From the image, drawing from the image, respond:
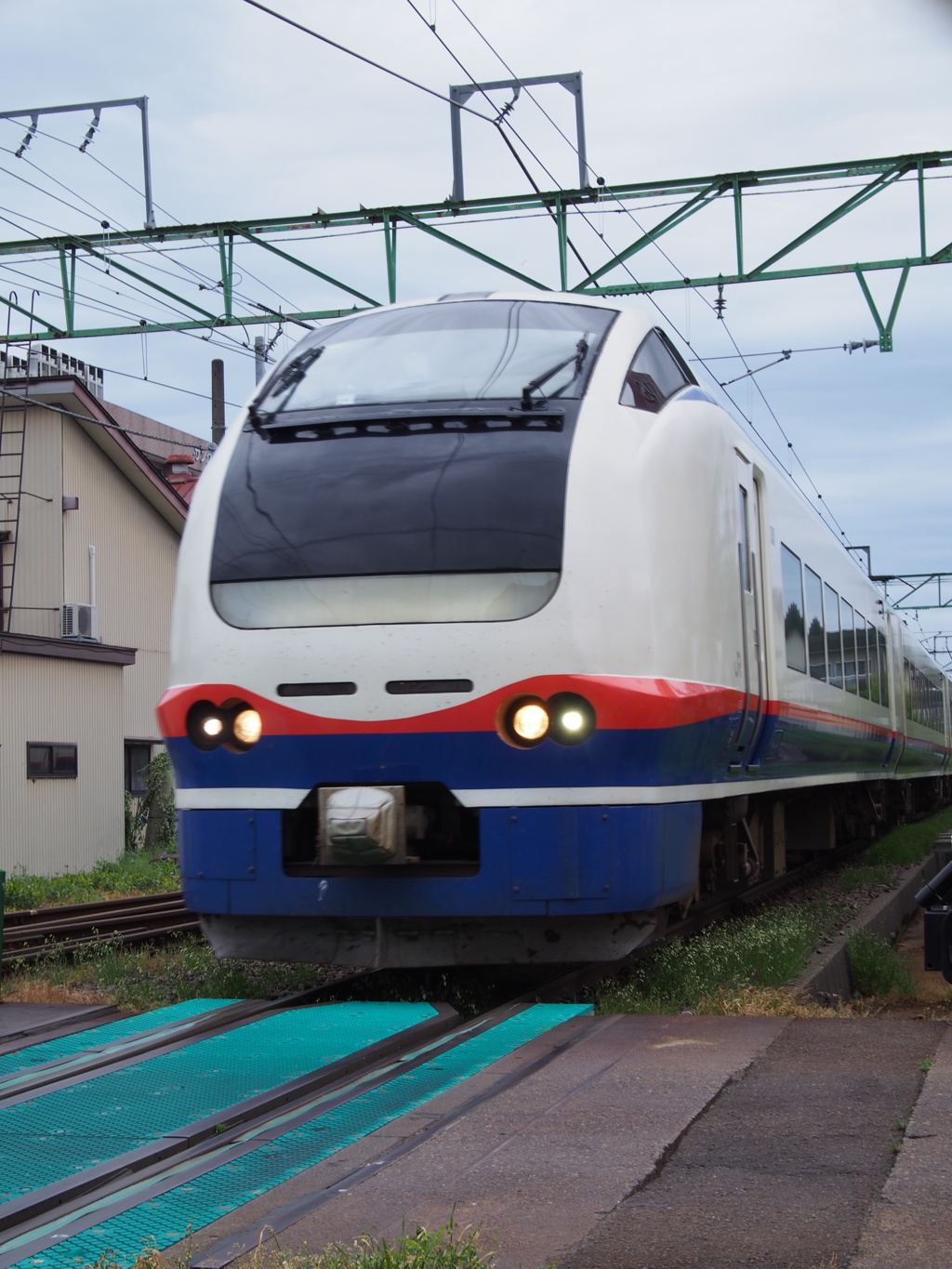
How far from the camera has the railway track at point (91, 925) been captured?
9.76 m

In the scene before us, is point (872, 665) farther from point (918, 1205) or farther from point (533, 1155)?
point (918, 1205)

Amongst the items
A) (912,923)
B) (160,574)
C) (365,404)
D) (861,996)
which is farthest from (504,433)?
(160,574)

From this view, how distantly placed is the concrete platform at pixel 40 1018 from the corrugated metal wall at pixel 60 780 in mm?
13112

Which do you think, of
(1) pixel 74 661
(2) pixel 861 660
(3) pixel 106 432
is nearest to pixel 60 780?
(1) pixel 74 661

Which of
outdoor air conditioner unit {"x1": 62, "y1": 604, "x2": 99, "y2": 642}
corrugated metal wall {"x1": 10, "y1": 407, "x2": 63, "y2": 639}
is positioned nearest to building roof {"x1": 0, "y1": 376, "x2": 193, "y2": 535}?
corrugated metal wall {"x1": 10, "y1": 407, "x2": 63, "y2": 639}

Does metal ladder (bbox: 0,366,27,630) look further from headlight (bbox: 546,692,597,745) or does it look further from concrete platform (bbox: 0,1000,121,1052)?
headlight (bbox: 546,692,597,745)

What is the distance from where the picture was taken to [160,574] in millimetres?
26516

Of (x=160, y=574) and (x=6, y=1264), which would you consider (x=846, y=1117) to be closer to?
(x=6, y=1264)

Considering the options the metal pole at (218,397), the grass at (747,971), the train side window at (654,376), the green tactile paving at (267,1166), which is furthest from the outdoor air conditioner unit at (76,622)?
the green tactile paving at (267,1166)

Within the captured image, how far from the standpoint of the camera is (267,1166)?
4043 millimetres

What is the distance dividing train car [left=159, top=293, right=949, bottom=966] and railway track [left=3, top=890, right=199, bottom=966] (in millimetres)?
2946

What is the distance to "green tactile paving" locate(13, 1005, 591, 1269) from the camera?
11.3 ft

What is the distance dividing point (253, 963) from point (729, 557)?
3.26 metres

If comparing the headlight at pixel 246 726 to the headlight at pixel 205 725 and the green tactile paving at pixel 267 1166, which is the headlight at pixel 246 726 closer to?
the headlight at pixel 205 725
